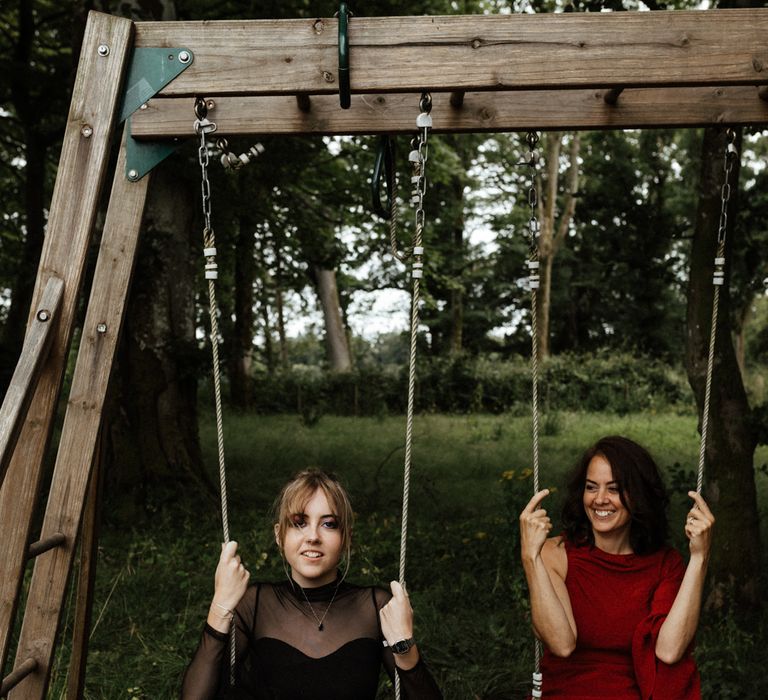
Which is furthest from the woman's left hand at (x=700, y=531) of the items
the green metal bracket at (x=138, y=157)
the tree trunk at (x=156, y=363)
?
the tree trunk at (x=156, y=363)

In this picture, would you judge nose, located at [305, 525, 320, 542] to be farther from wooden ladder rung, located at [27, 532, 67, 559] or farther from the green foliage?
the green foliage

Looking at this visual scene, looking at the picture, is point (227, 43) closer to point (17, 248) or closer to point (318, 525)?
point (318, 525)

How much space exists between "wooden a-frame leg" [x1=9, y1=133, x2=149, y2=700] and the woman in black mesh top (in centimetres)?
58

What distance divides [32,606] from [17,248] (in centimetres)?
1000

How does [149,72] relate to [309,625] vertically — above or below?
above

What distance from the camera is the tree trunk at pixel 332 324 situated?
21.2m

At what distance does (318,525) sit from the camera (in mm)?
2521

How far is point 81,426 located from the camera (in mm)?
2807

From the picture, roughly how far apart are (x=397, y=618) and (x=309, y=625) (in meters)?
0.29

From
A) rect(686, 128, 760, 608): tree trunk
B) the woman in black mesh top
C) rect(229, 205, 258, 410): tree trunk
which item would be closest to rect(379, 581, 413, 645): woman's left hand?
the woman in black mesh top

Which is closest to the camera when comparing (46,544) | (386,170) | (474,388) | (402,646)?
(402,646)

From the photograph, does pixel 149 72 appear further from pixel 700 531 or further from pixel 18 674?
pixel 700 531

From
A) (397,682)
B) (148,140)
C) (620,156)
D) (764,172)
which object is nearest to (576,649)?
(397,682)

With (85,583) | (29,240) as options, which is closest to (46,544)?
(85,583)
